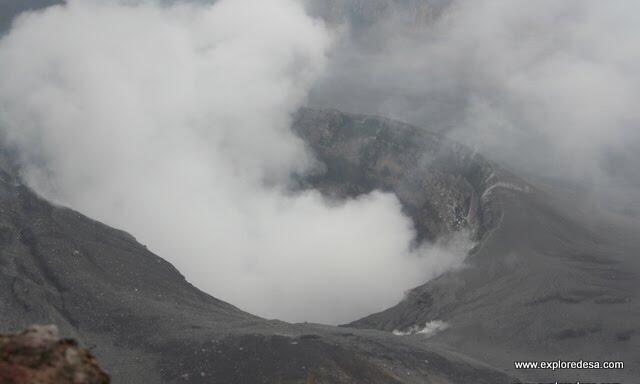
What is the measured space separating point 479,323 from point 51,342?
882 inches

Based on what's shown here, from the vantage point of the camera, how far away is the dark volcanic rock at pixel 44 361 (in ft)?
22.5

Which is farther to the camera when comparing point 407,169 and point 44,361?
point 407,169

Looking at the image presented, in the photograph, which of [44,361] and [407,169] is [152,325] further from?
[407,169]

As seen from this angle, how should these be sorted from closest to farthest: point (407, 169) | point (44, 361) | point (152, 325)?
point (44, 361) → point (152, 325) → point (407, 169)

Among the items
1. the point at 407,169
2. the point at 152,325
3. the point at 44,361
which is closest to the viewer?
the point at 44,361

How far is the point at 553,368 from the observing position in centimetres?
2252

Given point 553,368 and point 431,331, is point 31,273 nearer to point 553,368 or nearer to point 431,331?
point 431,331

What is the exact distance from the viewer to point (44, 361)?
7.02 metres

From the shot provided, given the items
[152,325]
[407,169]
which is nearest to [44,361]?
[152,325]

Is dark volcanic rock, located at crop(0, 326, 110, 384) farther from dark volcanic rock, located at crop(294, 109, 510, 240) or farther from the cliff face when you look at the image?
dark volcanic rock, located at crop(294, 109, 510, 240)

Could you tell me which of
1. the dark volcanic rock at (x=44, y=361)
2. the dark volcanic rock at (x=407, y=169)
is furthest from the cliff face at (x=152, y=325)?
the dark volcanic rock at (x=407, y=169)

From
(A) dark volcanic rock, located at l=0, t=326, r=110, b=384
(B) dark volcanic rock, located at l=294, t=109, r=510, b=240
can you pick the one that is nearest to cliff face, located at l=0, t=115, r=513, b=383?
(A) dark volcanic rock, located at l=0, t=326, r=110, b=384

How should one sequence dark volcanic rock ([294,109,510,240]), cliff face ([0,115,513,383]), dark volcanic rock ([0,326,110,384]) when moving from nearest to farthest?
1. dark volcanic rock ([0,326,110,384])
2. cliff face ([0,115,513,383])
3. dark volcanic rock ([294,109,510,240])

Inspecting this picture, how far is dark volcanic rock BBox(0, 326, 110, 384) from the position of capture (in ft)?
22.5
